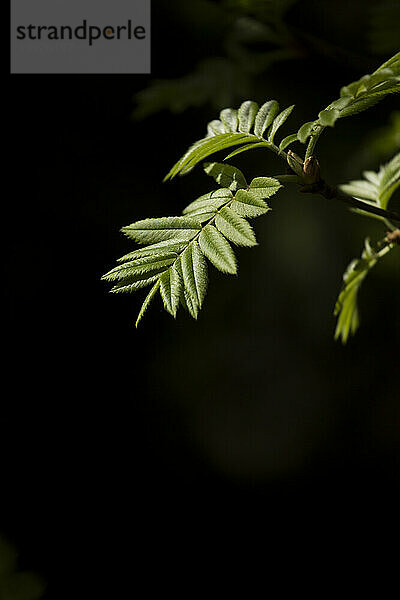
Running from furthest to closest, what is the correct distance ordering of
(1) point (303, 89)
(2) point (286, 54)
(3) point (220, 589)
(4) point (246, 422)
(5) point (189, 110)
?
(4) point (246, 422) → (3) point (220, 589) → (5) point (189, 110) → (1) point (303, 89) → (2) point (286, 54)

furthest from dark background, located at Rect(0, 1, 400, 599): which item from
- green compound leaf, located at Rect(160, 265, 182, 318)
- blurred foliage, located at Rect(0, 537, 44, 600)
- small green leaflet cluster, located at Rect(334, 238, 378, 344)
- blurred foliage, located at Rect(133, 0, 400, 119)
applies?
green compound leaf, located at Rect(160, 265, 182, 318)

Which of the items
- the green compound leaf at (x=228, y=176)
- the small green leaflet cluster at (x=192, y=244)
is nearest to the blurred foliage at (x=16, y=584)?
the small green leaflet cluster at (x=192, y=244)

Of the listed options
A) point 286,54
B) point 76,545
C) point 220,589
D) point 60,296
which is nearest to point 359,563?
point 220,589

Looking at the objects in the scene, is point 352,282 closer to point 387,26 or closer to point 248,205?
point 248,205

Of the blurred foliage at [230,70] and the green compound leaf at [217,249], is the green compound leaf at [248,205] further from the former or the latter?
the blurred foliage at [230,70]

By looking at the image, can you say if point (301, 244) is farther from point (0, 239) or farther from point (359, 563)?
point (359, 563)

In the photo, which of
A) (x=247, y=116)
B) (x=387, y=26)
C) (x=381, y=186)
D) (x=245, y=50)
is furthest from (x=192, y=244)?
(x=245, y=50)
